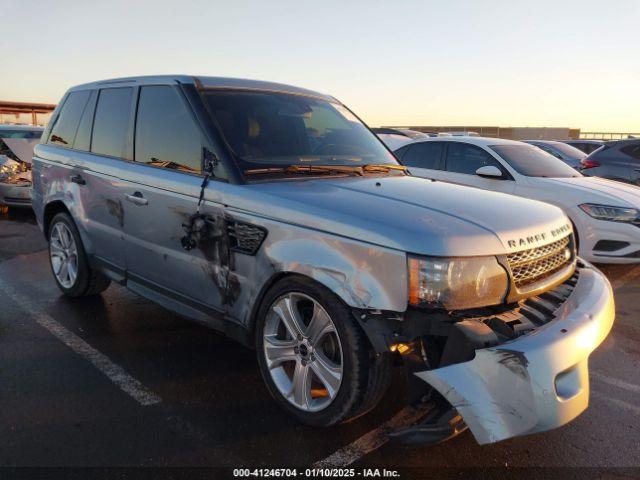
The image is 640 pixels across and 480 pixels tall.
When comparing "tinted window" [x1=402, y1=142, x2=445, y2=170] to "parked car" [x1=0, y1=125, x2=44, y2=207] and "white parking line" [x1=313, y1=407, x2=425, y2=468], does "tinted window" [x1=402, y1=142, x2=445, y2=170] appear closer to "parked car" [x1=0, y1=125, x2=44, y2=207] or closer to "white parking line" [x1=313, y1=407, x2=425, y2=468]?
"white parking line" [x1=313, y1=407, x2=425, y2=468]

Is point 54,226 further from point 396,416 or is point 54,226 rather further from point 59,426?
point 396,416

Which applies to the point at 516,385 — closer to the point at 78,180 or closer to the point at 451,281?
the point at 451,281

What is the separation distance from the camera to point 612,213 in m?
5.87

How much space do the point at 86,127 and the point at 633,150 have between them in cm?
929

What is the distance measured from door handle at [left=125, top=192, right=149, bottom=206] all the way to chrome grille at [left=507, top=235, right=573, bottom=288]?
7.90 feet

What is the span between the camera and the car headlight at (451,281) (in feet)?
7.72

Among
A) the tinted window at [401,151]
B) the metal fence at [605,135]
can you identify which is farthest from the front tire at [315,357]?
the metal fence at [605,135]

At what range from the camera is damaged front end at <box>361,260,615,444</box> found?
2.15 meters

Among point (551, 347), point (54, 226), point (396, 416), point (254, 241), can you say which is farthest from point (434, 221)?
point (54, 226)

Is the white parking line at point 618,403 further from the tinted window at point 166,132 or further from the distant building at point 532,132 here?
the distant building at point 532,132

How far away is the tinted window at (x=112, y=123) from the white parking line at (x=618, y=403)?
359 centimetres

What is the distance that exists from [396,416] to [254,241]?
1.28m

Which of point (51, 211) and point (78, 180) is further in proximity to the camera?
point (51, 211)

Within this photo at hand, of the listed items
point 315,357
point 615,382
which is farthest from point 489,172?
point 315,357
